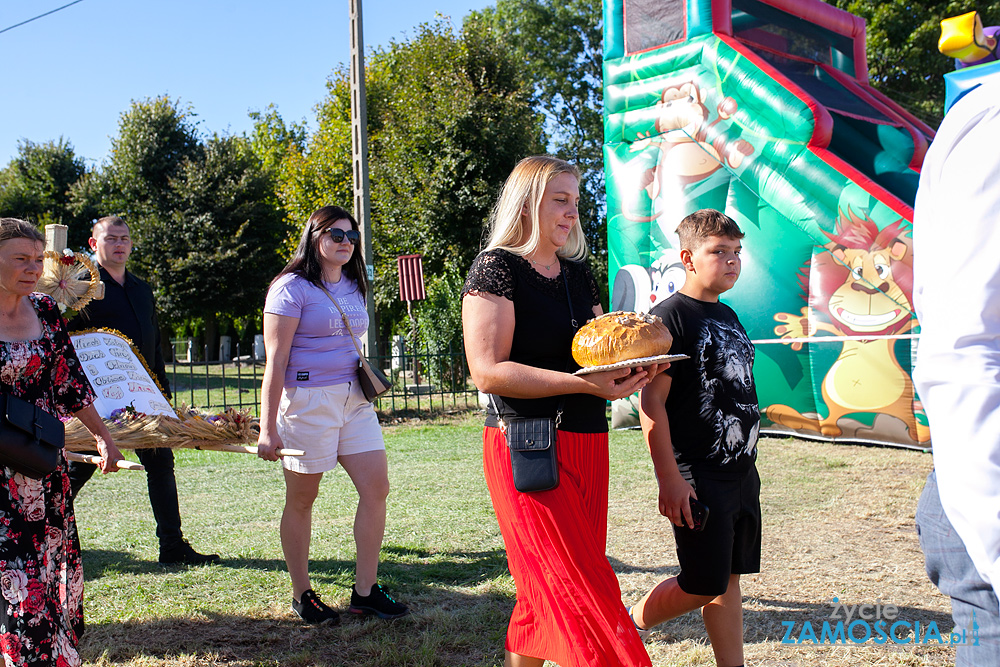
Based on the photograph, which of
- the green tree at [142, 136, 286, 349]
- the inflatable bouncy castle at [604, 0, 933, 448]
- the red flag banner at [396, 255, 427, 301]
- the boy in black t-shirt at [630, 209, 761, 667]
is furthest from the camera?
the green tree at [142, 136, 286, 349]

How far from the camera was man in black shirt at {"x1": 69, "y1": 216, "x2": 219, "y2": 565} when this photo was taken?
14.6 ft

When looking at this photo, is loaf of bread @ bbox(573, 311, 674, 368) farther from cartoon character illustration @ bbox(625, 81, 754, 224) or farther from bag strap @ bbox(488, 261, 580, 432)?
cartoon character illustration @ bbox(625, 81, 754, 224)

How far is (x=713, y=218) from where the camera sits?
9.92 feet

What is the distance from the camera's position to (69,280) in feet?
12.9

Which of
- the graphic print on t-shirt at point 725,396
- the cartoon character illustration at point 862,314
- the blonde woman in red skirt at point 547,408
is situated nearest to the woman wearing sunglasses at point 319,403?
the blonde woman in red skirt at point 547,408

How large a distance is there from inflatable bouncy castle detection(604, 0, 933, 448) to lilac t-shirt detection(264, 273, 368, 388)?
6.14m

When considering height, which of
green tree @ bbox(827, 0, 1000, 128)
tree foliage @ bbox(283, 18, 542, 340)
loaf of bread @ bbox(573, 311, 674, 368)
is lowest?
loaf of bread @ bbox(573, 311, 674, 368)

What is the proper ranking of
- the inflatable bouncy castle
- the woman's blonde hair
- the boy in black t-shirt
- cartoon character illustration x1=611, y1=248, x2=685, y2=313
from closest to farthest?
1. the woman's blonde hair
2. the boy in black t-shirt
3. the inflatable bouncy castle
4. cartoon character illustration x1=611, y1=248, x2=685, y2=313

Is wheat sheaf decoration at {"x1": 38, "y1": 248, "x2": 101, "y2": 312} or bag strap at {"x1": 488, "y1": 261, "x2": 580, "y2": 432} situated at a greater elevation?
wheat sheaf decoration at {"x1": 38, "y1": 248, "x2": 101, "y2": 312}

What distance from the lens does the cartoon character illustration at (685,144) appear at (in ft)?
30.1

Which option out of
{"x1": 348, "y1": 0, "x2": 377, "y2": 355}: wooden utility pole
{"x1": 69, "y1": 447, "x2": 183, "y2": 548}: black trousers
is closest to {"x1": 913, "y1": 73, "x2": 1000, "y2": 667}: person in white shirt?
{"x1": 69, "y1": 447, "x2": 183, "y2": 548}: black trousers

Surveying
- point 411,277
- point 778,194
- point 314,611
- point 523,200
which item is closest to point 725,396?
point 523,200

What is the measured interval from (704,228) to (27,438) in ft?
8.42

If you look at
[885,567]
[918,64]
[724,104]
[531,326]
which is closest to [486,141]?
[724,104]
